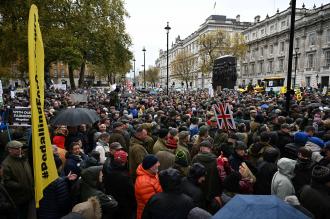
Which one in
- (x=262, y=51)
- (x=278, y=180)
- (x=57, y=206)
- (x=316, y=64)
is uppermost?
(x=262, y=51)

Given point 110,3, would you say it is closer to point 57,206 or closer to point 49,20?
point 49,20

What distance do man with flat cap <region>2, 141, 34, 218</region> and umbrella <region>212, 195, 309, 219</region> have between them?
3.49 meters

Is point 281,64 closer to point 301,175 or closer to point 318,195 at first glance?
point 301,175

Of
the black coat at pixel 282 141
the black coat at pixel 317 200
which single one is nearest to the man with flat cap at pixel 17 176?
the black coat at pixel 317 200

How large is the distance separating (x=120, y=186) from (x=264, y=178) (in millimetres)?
2144

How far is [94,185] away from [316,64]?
5267cm

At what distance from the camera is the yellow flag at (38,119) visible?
2.69 meters

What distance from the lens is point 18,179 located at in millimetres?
4328

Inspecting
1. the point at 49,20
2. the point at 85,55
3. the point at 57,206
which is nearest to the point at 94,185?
the point at 57,206

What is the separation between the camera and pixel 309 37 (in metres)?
50.4

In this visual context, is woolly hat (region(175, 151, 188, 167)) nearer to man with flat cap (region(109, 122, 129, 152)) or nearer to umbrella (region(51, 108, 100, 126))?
man with flat cap (region(109, 122, 129, 152))

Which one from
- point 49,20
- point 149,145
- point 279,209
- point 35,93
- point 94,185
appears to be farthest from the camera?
point 49,20

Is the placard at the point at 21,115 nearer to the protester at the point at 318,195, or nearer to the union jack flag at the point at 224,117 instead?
the union jack flag at the point at 224,117

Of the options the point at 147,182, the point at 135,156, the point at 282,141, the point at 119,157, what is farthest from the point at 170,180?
the point at 282,141
